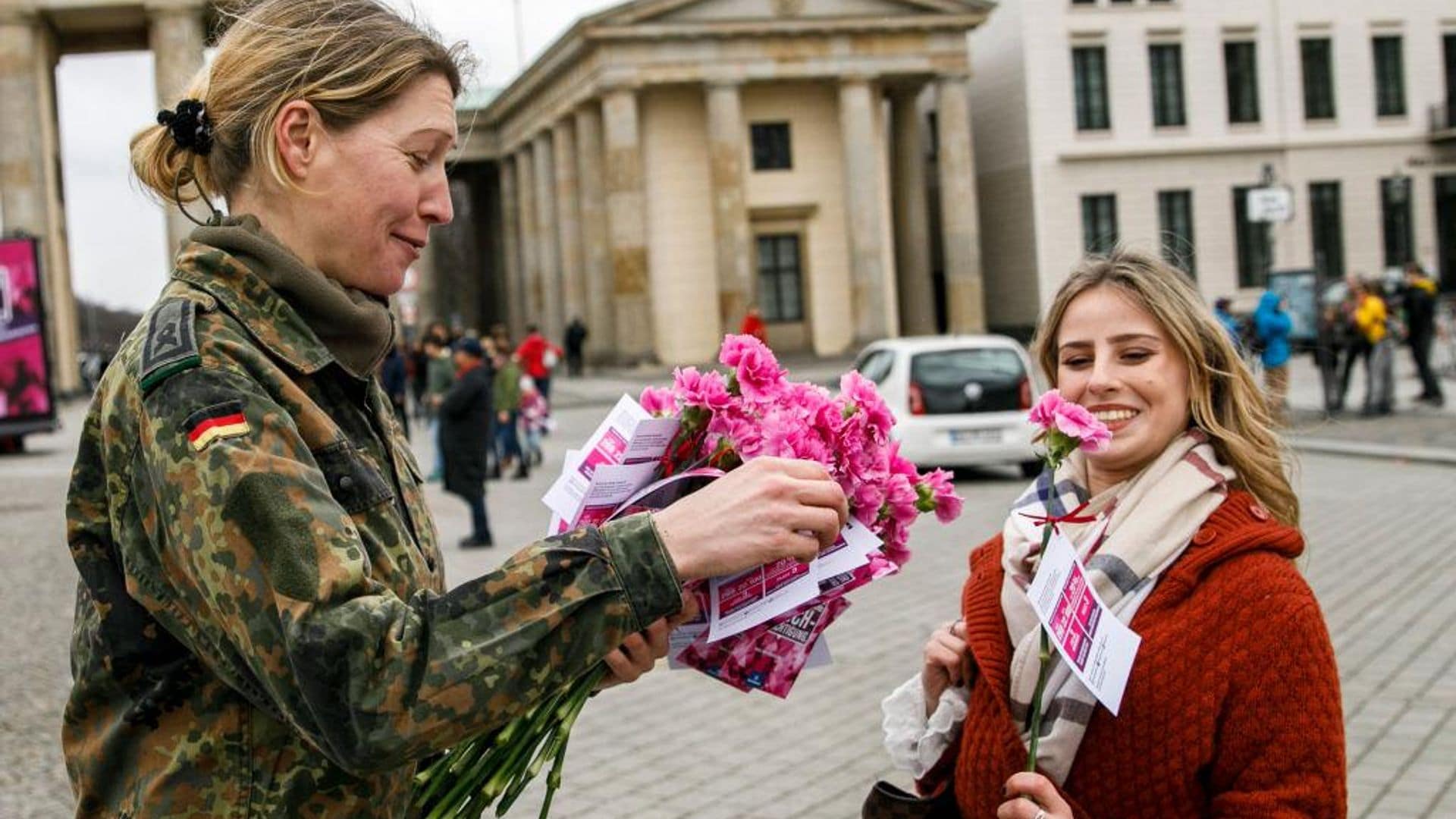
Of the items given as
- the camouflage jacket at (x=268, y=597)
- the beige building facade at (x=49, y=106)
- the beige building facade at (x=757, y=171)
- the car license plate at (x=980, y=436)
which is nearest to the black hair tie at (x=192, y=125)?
the camouflage jacket at (x=268, y=597)

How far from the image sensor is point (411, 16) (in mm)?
2240

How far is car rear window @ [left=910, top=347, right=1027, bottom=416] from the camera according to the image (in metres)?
17.6

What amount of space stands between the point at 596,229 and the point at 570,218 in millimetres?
3173

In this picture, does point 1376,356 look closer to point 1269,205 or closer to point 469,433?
point 1269,205

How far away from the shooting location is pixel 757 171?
51.6 m

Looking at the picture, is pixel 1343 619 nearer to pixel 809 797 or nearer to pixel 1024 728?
pixel 809 797

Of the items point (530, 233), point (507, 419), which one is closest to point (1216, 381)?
point (507, 419)

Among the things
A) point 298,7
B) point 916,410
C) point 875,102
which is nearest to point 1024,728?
point 298,7

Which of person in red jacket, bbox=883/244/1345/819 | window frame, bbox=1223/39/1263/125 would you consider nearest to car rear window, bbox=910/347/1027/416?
person in red jacket, bbox=883/244/1345/819

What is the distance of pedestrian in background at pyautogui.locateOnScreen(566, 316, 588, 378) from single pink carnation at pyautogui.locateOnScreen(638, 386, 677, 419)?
154 feet

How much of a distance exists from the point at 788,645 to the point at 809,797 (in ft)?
12.7

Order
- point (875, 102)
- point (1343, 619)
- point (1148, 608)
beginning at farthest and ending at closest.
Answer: point (875, 102)
point (1343, 619)
point (1148, 608)

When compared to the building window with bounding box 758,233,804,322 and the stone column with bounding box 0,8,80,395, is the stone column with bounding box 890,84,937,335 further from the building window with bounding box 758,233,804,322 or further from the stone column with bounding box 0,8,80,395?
the stone column with bounding box 0,8,80,395

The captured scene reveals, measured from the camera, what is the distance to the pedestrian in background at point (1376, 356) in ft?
71.7
